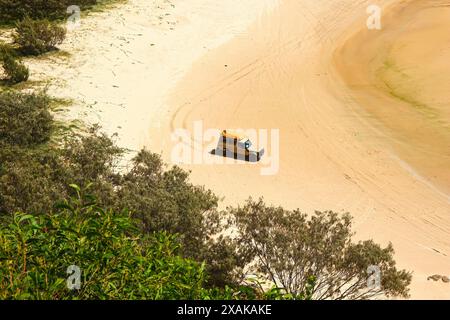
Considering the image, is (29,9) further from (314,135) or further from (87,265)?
(87,265)

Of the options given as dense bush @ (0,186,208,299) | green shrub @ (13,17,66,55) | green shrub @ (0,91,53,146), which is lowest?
dense bush @ (0,186,208,299)

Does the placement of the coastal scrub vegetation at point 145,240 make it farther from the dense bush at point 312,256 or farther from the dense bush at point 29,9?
the dense bush at point 29,9

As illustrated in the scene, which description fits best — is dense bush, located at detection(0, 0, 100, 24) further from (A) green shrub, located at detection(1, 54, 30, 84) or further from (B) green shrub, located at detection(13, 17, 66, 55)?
(A) green shrub, located at detection(1, 54, 30, 84)

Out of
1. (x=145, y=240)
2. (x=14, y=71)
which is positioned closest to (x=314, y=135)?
(x=14, y=71)

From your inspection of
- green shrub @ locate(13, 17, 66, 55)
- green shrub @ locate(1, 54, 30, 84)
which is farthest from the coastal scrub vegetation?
green shrub @ locate(13, 17, 66, 55)

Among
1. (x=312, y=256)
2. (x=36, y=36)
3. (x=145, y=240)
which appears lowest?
(x=312, y=256)
